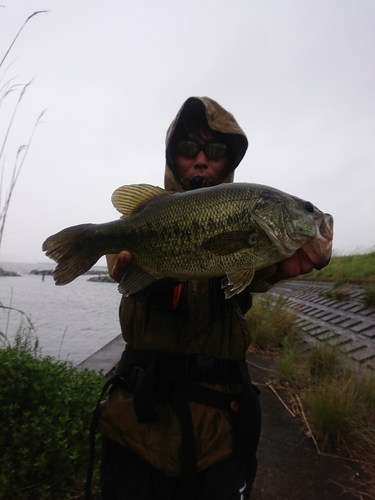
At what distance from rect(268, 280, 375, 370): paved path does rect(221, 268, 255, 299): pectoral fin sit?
385 cm

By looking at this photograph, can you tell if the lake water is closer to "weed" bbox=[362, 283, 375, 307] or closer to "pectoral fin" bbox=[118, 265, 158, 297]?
"pectoral fin" bbox=[118, 265, 158, 297]

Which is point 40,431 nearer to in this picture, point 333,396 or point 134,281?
point 134,281

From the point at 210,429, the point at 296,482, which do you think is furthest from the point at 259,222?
the point at 296,482

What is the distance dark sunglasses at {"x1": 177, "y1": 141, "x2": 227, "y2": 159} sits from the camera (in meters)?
3.05

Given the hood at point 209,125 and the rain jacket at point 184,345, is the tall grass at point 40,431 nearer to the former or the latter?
the rain jacket at point 184,345

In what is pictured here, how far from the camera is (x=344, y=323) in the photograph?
707 cm

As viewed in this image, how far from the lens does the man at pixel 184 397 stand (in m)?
1.93

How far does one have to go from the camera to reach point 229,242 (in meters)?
2.07

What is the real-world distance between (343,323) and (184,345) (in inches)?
238

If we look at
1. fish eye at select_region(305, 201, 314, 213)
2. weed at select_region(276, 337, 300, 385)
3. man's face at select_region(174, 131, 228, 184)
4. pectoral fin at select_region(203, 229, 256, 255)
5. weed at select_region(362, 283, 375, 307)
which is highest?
man's face at select_region(174, 131, 228, 184)

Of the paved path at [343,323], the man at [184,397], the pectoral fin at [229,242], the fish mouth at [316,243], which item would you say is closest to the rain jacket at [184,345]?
the man at [184,397]

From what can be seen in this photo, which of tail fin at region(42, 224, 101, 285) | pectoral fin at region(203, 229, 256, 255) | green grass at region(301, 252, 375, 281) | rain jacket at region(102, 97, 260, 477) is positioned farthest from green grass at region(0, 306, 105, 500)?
green grass at region(301, 252, 375, 281)

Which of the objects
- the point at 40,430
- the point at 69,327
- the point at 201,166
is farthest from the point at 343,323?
the point at 69,327

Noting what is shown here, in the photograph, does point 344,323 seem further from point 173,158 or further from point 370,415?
point 173,158
